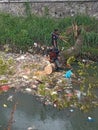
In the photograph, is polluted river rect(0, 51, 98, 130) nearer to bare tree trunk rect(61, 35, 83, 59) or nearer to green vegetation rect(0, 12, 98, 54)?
bare tree trunk rect(61, 35, 83, 59)

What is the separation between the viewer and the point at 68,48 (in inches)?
599

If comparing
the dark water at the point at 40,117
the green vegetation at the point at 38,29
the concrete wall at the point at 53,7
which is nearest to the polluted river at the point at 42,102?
the dark water at the point at 40,117

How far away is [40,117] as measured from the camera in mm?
10992

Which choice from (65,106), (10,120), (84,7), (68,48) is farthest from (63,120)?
(84,7)

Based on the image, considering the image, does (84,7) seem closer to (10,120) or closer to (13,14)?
(13,14)

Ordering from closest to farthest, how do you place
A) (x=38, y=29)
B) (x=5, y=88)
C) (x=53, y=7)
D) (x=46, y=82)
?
(x=5, y=88) → (x=46, y=82) → (x=38, y=29) → (x=53, y=7)

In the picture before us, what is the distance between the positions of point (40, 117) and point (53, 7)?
783 centimetres

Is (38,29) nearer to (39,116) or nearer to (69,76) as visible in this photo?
(69,76)

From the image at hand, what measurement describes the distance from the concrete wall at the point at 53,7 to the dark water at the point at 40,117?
6.57 m

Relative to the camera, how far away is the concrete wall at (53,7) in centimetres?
1733

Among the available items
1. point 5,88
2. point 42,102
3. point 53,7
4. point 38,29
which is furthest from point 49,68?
point 53,7

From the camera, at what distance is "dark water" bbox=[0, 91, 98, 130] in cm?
1041

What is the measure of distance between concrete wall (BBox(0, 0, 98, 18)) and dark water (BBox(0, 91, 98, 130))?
6.57 metres

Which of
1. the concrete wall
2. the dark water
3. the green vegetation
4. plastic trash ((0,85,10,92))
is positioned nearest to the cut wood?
plastic trash ((0,85,10,92))
